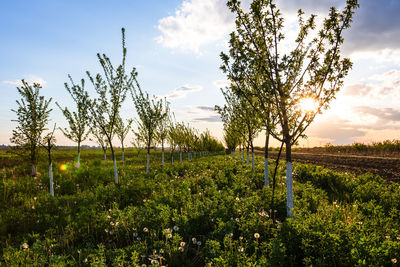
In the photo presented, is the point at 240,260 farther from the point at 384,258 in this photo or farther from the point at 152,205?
the point at 152,205

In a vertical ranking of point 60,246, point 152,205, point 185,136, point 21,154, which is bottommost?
point 60,246

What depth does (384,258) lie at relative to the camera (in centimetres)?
312

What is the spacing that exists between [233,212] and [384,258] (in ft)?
9.68

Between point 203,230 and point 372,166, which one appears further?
point 372,166

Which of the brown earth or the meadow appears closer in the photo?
the meadow

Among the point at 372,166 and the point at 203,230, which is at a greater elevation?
the point at 372,166

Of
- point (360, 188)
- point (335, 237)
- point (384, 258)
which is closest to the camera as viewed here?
point (384, 258)

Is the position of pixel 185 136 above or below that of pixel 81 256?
above

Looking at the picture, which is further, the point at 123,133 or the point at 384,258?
the point at 123,133

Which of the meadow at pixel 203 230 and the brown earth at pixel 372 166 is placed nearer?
the meadow at pixel 203 230

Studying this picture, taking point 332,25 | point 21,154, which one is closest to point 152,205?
point 332,25

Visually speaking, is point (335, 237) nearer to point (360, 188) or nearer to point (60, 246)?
point (60, 246)

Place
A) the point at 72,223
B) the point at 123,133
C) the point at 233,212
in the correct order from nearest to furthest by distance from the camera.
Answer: the point at 233,212
the point at 72,223
the point at 123,133

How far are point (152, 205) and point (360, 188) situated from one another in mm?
8646
